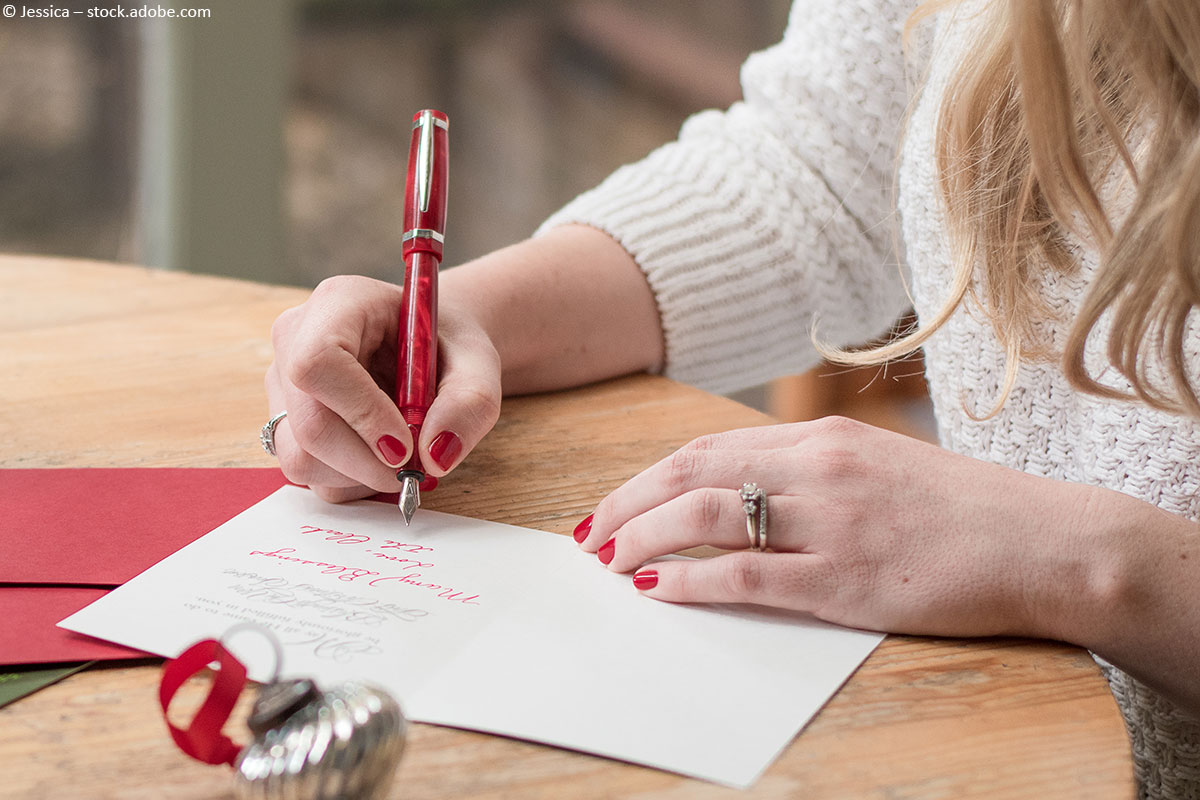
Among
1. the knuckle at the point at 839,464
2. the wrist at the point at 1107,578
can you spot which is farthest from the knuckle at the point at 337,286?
the wrist at the point at 1107,578

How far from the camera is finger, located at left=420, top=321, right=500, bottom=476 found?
67 centimetres

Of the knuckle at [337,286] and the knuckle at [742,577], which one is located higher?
the knuckle at [337,286]

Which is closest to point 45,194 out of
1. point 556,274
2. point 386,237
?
point 386,237

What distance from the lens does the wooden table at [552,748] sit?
43 cm

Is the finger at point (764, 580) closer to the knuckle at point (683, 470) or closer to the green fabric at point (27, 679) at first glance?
the knuckle at point (683, 470)

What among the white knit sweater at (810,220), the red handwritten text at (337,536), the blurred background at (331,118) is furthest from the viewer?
the blurred background at (331,118)

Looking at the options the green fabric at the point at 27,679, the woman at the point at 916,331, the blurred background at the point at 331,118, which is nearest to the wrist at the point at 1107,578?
the woman at the point at 916,331

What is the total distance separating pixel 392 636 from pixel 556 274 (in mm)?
444

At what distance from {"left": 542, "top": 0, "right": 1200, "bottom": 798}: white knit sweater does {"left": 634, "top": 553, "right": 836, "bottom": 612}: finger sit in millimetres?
334

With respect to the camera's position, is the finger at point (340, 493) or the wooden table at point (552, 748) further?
the finger at point (340, 493)

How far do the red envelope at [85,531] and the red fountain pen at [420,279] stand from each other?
10 cm

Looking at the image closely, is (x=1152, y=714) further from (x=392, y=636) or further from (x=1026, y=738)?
(x=392, y=636)

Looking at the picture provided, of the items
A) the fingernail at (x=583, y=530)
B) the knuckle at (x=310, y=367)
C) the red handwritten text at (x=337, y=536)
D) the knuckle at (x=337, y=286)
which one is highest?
the knuckle at (x=337, y=286)

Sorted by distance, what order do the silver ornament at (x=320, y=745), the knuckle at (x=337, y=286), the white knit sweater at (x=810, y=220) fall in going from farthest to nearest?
the white knit sweater at (x=810, y=220) < the knuckle at (x=337, y=286) < the silver ornament at (x=320, y=745)
